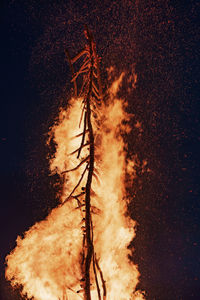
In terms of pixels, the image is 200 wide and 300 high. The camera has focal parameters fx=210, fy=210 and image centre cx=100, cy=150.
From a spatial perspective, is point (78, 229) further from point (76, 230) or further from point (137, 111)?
point (137, 111)

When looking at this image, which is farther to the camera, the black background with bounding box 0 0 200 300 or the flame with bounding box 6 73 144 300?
the black background with bounding box 0 0 200 300

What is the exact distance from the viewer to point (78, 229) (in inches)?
22.1

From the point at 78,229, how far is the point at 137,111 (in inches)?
18.7

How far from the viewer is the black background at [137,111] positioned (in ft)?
2.37

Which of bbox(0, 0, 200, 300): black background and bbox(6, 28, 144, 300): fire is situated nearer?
bbox(6, 28, 144, 300): fire

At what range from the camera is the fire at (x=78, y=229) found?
0.54m

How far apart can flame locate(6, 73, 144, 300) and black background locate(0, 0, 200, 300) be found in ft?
0.22

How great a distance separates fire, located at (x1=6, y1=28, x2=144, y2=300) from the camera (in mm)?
545

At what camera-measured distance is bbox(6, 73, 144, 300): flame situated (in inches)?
21.7

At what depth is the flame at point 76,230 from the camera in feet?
1.81

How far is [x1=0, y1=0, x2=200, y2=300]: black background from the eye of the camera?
72cm

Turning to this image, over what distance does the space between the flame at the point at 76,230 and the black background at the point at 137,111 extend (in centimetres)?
7

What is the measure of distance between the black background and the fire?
0.07 meters

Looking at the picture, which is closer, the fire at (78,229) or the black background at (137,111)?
the fire at (78,229)
